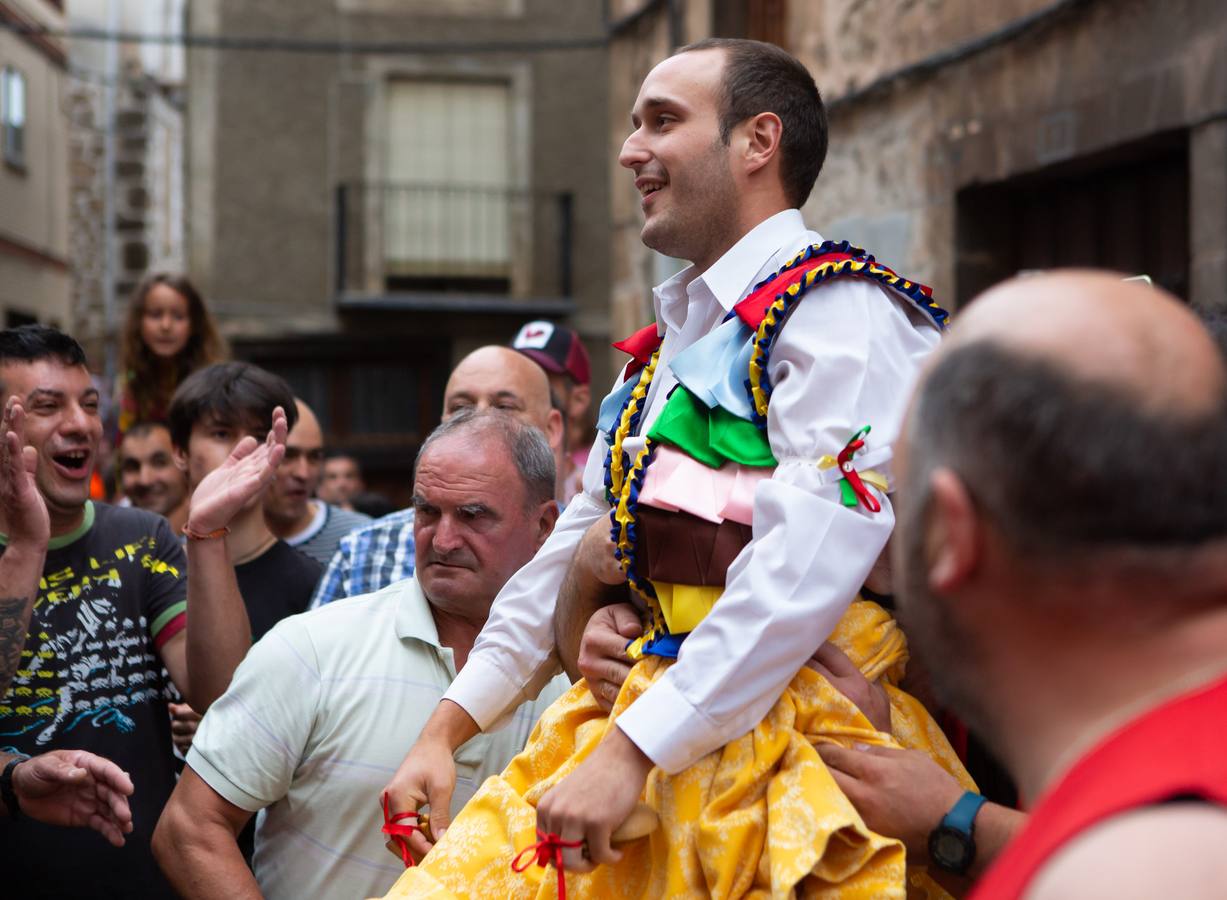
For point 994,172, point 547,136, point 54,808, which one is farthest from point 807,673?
point 547,136

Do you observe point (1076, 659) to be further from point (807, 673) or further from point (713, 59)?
point (713, 59)

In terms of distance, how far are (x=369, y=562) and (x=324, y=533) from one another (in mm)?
1182

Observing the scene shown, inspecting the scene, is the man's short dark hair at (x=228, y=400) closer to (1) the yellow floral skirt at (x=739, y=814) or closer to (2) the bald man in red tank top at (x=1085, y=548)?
(1) the yellow floral skirt at (x=739, y=814)

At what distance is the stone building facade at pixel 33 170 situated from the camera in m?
18.8

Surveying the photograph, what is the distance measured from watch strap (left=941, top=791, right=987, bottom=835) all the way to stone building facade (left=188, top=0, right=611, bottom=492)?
17.1 m

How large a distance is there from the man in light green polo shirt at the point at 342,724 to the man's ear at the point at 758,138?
1.26 meters

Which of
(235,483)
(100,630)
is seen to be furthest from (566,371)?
(100,630)

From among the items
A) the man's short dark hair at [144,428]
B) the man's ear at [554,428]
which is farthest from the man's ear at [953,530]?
the man's short dark hair at [144,428]

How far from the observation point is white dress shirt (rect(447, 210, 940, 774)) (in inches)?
85.4

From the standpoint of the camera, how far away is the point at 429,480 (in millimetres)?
3656

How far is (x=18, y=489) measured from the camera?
3623 millimetres

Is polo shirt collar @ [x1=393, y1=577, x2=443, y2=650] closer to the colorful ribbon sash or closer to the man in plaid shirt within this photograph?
the man in plaid shirt

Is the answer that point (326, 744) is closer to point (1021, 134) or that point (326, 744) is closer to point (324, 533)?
point (324, 533)

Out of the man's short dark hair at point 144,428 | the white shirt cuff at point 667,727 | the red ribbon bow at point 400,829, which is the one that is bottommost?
the red ribbon bow at point 400,829
